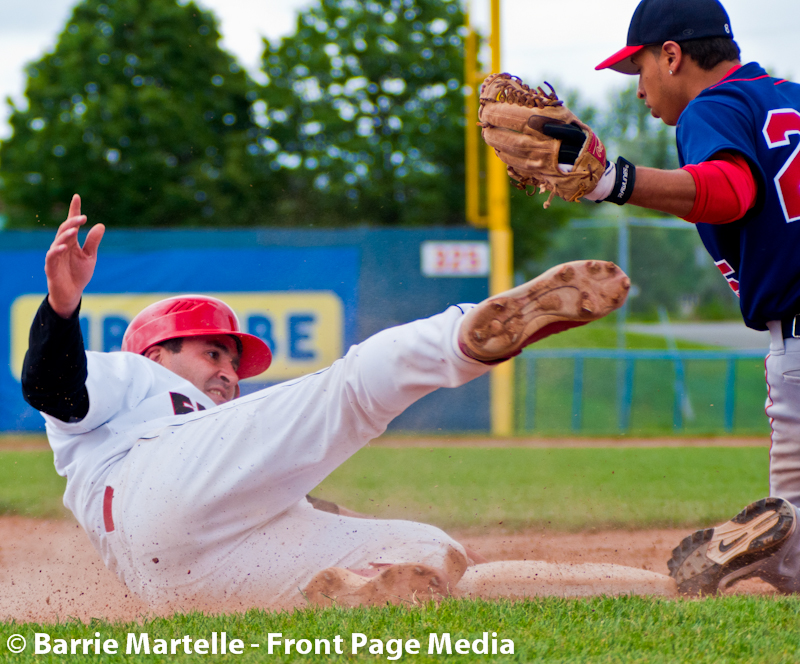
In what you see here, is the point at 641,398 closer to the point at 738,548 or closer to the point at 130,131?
the point at 738,548

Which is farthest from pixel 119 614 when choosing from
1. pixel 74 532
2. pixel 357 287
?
pixel 357 287

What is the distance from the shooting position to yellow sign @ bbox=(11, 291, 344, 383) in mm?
8930

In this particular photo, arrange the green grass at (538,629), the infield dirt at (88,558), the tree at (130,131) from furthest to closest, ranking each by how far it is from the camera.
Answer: the tree at (130,131)
the infield dirt at (88,558)
the green grass at (538,629)

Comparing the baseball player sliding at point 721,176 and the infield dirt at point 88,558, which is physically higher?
the baseball player sliding at point 721,176

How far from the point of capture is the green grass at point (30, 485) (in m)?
5.39

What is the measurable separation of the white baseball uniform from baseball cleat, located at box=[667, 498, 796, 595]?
76 centimetres

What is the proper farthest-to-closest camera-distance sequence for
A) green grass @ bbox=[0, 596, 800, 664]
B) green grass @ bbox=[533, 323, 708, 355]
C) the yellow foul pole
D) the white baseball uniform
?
green grass @ bbox=[533, 323, 708, 355], the yellow foul pole, the white baseball uniform, green grass @ bbox=[0, 596, 800, 664]

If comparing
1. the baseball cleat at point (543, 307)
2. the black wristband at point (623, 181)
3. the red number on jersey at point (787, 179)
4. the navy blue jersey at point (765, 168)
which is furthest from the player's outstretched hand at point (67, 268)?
the red number on jersey at point (787, 179)

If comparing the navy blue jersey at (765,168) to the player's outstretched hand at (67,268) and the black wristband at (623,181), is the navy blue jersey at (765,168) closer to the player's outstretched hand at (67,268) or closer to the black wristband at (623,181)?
the black wristband at (623,181)

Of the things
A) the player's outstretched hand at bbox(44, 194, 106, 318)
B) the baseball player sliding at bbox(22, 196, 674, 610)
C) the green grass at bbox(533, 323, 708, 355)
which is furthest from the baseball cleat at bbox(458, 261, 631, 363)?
the green grass at bbox(533, 323, 708, 355)

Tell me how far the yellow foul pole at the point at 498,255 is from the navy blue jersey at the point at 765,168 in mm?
6146

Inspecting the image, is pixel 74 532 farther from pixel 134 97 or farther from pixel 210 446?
pixel 134 97

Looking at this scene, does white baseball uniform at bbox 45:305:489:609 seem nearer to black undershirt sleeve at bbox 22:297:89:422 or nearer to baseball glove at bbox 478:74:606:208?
black undershirt sleeve at bbox 22:297:89:422

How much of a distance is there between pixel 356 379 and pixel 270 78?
23510mm
